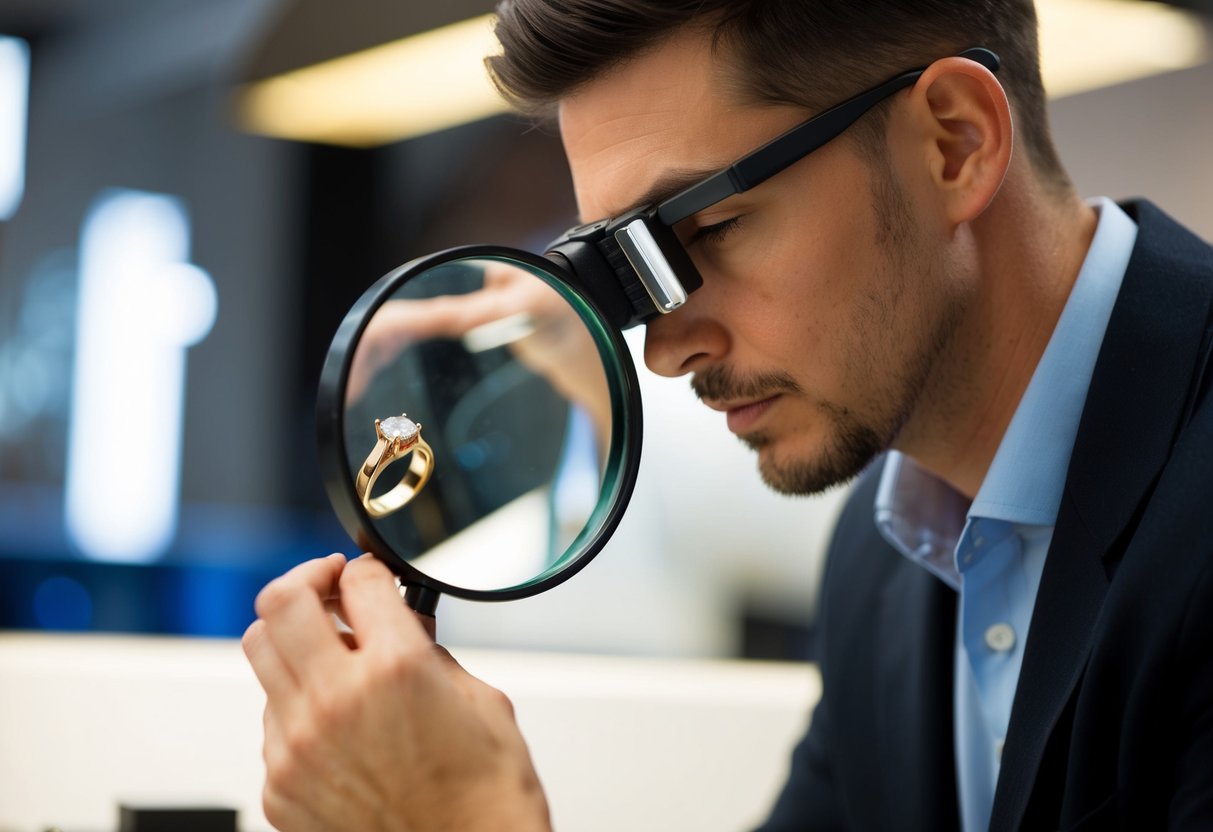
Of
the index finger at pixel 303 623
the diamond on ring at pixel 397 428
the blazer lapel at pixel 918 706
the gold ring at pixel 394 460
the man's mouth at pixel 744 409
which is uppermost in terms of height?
Result: the man's mouth at pixel 744 409

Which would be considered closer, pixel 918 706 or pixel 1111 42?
pixel 918 706

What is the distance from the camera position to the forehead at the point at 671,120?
1.11 m

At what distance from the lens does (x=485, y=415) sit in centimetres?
119

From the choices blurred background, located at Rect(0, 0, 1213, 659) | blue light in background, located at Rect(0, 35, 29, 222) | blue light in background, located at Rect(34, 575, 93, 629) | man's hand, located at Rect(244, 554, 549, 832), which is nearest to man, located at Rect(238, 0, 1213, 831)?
man's hand, located at Rect(244, 554, 549, 832)

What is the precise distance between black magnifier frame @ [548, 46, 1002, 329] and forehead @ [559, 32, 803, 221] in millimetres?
24

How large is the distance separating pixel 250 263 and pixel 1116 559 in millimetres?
3878

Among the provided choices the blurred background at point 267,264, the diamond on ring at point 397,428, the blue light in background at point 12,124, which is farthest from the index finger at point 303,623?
the blue light in background at point 12,124

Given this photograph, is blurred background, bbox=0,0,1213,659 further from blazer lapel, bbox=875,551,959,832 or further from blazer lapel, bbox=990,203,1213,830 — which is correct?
blazer lapel, bbox=990,203,1213,830

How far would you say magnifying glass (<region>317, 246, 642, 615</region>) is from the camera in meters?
0.91

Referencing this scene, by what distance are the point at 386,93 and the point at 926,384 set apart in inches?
83.3

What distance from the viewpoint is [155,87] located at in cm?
480

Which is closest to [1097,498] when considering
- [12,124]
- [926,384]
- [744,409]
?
[926,384]

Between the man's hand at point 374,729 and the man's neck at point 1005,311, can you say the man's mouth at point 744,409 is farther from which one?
the man's hand at point 374,729

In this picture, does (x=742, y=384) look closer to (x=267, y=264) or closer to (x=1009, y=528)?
(x=1009, y=528)
